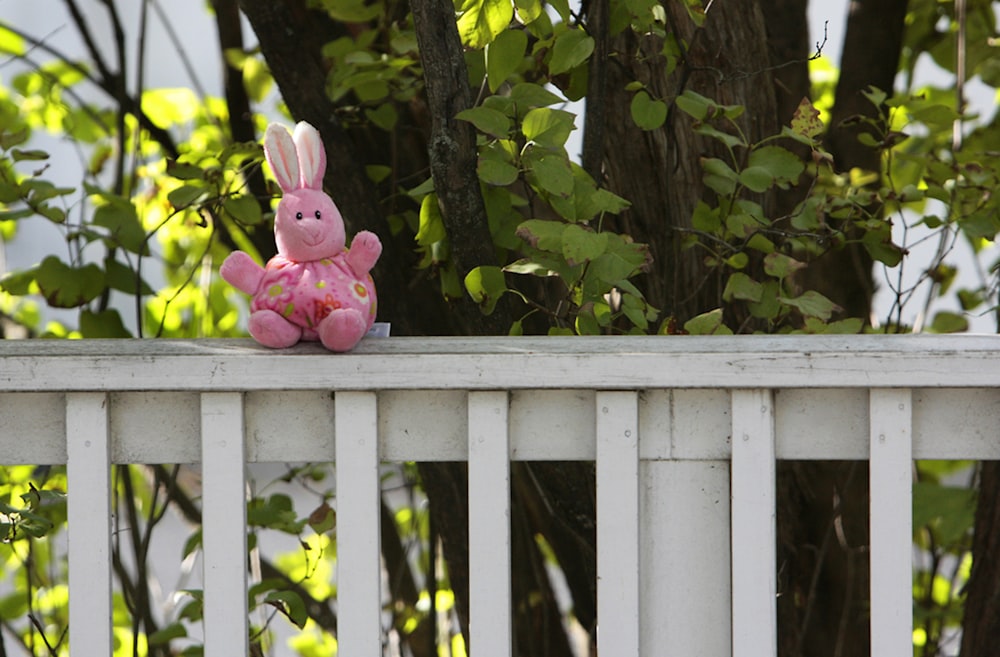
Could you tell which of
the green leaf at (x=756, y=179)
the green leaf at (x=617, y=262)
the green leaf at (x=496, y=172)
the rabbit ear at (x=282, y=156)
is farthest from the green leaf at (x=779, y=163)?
the rabbit ear at (x=282, y=156)

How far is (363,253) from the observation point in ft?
3.68

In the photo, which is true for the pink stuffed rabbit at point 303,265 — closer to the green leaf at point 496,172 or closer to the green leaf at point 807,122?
the green leaf at point 496,172

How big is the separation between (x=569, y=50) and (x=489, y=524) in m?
0.57

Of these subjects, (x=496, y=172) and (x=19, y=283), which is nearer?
(x=496, y=172)

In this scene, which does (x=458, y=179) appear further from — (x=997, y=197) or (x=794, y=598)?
(x=794, y=598)

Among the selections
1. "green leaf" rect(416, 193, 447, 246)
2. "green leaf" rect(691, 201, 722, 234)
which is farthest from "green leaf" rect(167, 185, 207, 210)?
"green leaf" rect(691, 201, 722, 234)

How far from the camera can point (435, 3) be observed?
3.98 ft

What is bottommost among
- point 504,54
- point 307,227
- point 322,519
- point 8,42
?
point 322,519

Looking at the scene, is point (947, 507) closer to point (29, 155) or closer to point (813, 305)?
point (813, 305)

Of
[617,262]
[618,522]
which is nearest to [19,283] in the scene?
[617,262]

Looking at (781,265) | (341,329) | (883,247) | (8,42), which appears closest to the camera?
(341,329)

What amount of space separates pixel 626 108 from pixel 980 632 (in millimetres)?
1026

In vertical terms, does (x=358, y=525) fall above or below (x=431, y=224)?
below

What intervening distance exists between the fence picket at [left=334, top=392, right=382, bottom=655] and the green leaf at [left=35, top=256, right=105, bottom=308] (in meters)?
0.73
